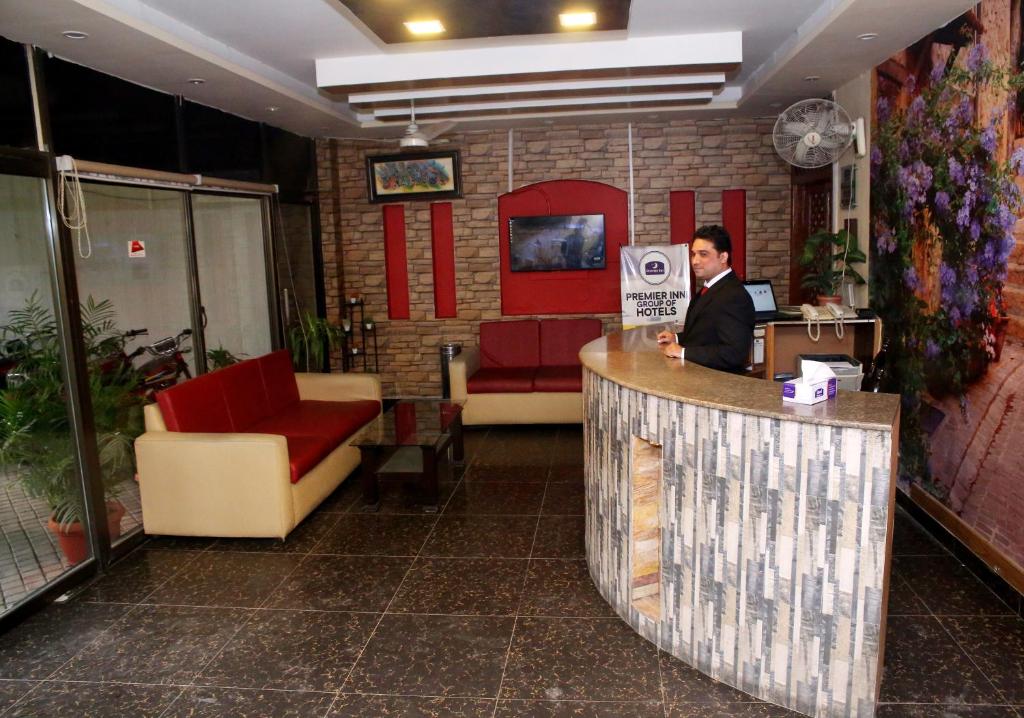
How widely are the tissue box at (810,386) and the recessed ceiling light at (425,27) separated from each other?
8.23 feet

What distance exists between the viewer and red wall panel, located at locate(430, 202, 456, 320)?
7.66 meters

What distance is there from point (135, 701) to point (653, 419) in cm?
225

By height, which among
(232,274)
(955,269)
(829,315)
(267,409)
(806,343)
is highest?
(232,274)

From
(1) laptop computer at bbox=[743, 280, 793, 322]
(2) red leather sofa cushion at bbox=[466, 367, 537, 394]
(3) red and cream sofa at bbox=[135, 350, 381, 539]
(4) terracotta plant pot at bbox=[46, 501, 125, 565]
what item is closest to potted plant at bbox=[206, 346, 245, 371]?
(3) red and cream sofa at bbox=[135, 350, 381, 539]

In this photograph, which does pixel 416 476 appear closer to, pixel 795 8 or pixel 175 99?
pixel 175 99

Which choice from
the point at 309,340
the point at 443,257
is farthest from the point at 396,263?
the point at 309,340

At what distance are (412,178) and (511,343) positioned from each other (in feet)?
6.36

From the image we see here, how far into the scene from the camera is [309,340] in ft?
23.1

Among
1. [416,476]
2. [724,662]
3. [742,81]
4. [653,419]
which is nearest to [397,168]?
[742,81]

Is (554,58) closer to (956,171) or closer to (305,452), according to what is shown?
(956,171)

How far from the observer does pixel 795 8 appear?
4.27m

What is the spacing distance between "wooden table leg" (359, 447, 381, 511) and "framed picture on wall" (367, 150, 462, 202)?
3406mm

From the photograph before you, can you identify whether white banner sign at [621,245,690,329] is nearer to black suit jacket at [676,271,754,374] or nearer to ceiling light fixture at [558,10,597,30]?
ceiling light fixture at [558,10,597,30]

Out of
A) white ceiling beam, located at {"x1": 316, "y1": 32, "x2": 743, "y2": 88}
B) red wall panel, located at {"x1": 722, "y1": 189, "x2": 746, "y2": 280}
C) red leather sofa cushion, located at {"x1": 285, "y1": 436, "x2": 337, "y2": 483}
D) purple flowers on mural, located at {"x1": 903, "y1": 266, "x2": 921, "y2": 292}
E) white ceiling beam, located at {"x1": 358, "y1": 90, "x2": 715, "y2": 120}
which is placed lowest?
red leather sofa cushion, located at {"x1": 285, "y1": 436, "x2": 337, "y2": 483}
